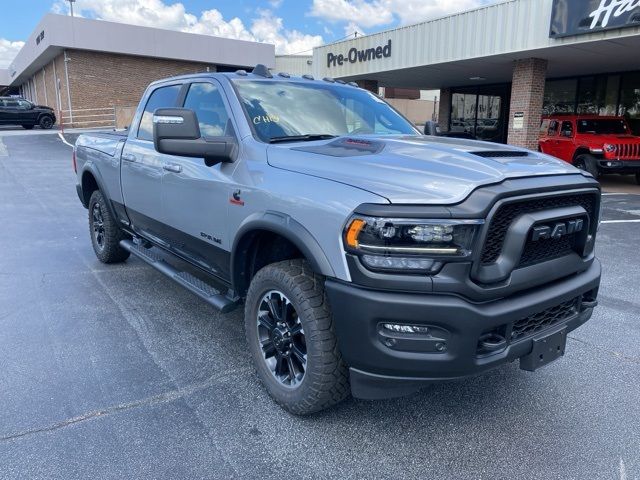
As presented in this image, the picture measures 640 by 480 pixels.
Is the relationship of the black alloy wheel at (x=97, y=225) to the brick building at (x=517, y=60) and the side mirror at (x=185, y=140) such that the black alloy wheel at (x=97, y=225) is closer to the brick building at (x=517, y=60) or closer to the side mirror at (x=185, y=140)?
the side mirror at (x=185, y=140)

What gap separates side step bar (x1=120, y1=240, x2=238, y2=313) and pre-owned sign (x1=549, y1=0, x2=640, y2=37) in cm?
1136

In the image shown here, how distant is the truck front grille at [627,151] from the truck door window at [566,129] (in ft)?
4.44

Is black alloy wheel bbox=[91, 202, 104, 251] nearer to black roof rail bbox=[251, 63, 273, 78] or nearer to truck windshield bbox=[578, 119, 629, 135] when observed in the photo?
black roof rail bbox=[251, 63, 273, 78]

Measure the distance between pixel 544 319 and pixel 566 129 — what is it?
13480mm

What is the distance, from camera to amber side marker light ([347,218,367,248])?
233 centimetres

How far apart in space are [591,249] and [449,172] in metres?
1.18

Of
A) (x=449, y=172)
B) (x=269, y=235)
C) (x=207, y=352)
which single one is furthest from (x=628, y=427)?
(x=207, y=352)

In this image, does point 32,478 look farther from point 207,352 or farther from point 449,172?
point 449,172

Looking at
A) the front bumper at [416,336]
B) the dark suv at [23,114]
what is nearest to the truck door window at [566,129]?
the front bumper at [416,336]

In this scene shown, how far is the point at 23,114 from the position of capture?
97.6ft

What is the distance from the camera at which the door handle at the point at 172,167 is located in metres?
3.85

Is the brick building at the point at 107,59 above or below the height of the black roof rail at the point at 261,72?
above

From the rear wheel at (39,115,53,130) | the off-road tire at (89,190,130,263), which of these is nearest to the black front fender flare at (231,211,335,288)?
the off-road tire at (89,190,130,263)

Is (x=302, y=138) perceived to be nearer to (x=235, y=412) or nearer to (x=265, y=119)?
(x=265, y=119)
